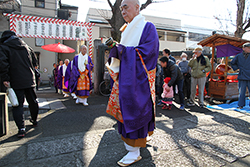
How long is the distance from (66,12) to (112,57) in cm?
1939

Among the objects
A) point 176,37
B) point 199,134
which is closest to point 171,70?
point 199,134

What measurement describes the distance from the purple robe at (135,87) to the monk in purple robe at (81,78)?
3.58 metres

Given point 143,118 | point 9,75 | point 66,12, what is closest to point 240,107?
point 143,118

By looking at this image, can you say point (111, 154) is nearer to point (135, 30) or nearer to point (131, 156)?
point (131, 156)

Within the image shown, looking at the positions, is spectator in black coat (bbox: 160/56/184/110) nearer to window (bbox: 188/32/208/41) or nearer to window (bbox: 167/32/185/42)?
window (bbox: 167/32/185/42)

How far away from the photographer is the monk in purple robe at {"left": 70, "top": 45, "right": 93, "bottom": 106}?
549 centimetres

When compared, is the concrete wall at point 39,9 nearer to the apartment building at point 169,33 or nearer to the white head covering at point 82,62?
the apartment building at point 169,33

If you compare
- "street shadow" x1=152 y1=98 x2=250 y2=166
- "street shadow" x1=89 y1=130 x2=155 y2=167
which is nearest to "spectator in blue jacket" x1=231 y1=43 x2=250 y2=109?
"street shadow" x1=152 y1=98 x2=250 y2=166

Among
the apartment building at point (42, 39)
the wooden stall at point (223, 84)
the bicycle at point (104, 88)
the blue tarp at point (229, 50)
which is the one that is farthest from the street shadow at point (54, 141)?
the apartment building at point (42, 39)

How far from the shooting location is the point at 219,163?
2.15m

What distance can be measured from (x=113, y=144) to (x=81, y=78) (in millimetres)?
3335

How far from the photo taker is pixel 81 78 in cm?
556

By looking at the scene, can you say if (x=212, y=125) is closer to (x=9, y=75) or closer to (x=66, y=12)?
(x=9, y=75)

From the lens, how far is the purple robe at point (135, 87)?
6.60ft
